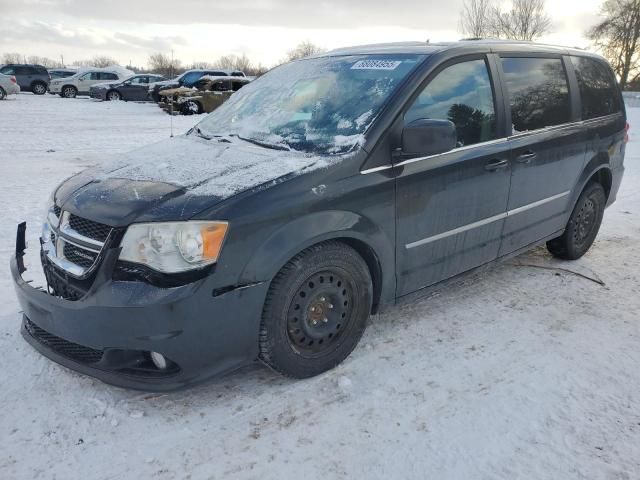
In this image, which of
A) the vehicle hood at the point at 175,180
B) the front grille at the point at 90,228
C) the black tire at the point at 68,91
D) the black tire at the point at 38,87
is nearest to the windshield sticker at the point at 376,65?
the vehicle hood at the point at 175,180

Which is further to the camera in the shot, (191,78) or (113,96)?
(113,96)

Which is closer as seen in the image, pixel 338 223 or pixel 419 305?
pixel 338 223

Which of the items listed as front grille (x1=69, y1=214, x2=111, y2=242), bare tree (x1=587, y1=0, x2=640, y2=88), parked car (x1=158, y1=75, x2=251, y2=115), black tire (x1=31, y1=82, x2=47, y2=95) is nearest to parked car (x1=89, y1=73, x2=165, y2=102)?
black tire (x1=31, y1=82, x2=47, y2=95)

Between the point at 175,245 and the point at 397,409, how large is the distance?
1.33m

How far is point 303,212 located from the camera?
2.57m

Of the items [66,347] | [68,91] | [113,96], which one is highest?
[68,91]

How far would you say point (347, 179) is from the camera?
275 cm

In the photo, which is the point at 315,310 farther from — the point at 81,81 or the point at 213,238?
the point at 81,81

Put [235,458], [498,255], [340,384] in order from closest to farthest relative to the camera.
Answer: [235,458], [340,384], [498,255]

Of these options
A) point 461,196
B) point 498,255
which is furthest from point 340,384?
point 498,255

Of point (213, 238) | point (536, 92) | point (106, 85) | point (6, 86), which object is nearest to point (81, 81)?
point (106, 85)

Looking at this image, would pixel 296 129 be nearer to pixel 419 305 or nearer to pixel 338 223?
pixel 338 223

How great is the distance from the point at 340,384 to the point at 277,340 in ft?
1.49

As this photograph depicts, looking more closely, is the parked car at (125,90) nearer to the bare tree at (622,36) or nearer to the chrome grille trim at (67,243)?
the chrome grille trim at (67,243)
